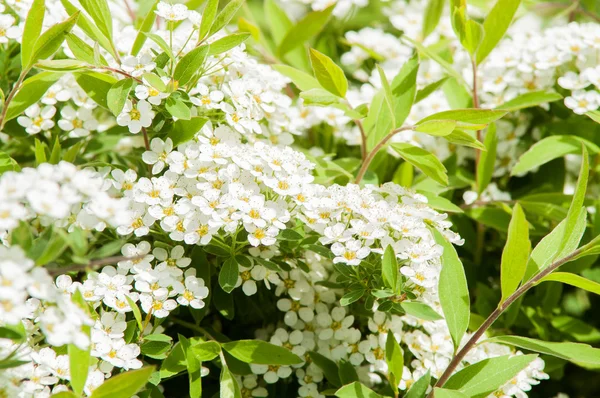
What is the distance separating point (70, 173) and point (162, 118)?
0.31 meters

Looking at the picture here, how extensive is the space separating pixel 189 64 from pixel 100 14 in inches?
7.0

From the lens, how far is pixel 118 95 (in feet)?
3.16

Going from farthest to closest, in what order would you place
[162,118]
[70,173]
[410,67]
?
[410,67] → [162,118] → [70,173]

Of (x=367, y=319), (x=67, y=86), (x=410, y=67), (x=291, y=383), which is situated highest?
(x=410, y=67)

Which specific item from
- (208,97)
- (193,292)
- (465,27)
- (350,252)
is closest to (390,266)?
(350,252)

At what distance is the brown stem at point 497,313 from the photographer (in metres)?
0.94

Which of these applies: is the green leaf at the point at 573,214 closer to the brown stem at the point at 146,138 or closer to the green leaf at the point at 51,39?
the brown stem at the point at 146,138

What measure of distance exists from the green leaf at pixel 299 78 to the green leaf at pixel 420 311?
42 cm

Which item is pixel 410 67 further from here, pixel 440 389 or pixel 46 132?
pixel 46 132

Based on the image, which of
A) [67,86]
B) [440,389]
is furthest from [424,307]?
[67,86]

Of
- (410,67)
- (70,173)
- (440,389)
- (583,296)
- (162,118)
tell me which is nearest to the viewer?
(70,173)

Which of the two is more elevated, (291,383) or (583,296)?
(583,296)

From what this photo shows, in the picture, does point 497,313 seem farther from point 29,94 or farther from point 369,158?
point 29,94

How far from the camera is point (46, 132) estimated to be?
46.8 inches
